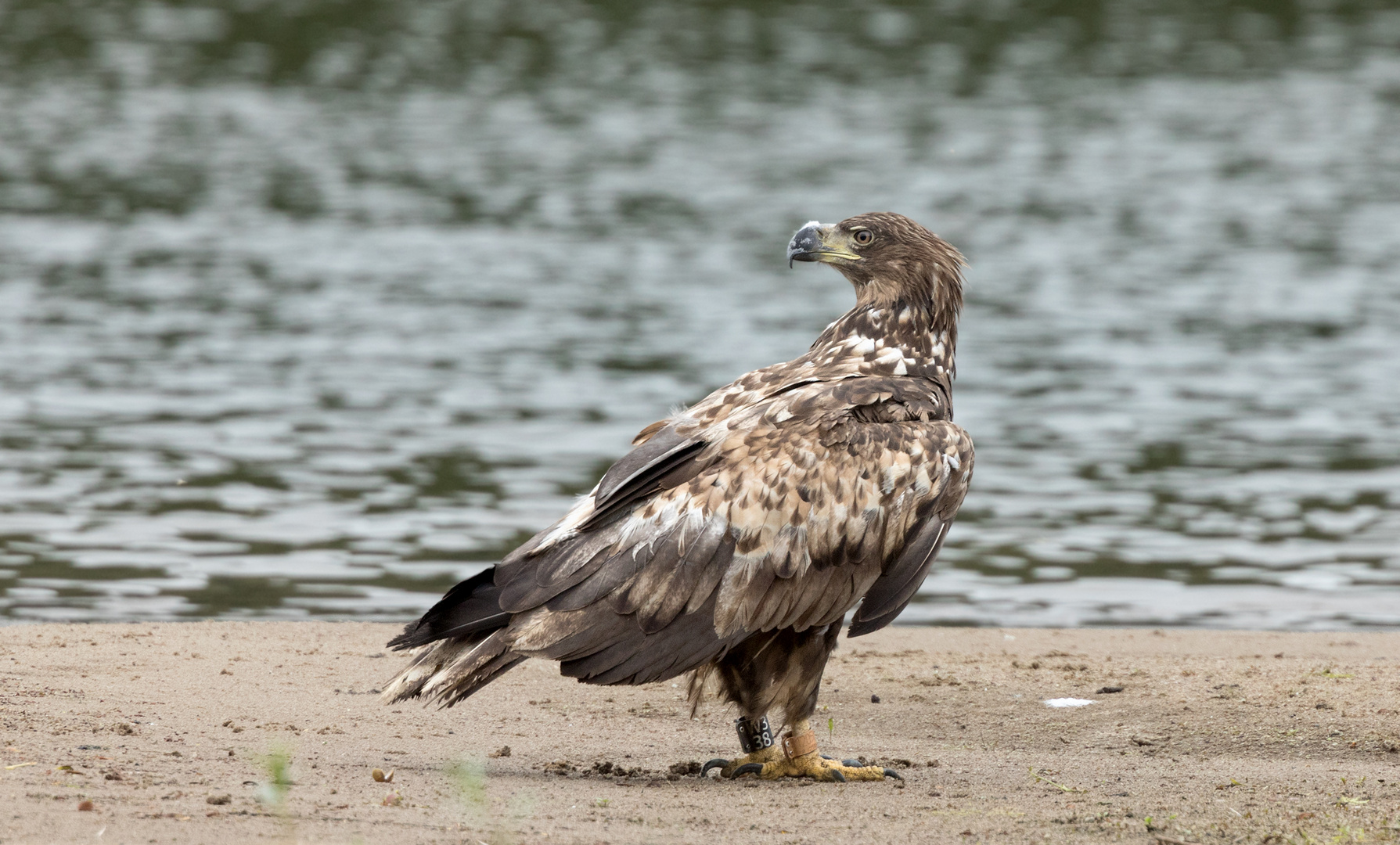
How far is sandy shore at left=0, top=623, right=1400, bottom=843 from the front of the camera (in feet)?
18.8

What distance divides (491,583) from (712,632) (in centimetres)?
77

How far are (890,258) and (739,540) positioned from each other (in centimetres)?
166

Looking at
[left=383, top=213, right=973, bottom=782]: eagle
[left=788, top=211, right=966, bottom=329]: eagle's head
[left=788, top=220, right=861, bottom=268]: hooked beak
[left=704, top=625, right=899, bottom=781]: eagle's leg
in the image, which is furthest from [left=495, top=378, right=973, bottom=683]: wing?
[left=788, top=220, right=861, bottom=268]: hooked beak

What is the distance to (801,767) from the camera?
22.3ft

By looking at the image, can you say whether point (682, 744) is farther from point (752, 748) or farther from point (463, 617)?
point (463, 617)

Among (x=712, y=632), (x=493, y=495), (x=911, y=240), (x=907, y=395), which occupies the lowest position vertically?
(x=493, y=495)

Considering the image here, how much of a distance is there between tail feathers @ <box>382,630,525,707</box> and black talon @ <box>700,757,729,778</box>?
0.81m

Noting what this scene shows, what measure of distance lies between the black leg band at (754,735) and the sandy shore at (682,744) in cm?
25

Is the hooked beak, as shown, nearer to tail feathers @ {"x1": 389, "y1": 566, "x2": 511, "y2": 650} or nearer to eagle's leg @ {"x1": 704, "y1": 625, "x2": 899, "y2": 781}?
eagle's leg @ {"x1": 704, "y1": 625, "x2": 899, "y2": 781}

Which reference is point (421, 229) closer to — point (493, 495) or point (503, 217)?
point (503, 217)

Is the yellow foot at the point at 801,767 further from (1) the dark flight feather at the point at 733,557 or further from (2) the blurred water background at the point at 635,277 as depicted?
(2) the blurred water background at the point at 635,277

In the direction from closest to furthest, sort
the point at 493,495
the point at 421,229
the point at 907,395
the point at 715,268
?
1. the point at 907,395
2. the point at 493,495
3. the point at 715,268
4. the point at 421,229

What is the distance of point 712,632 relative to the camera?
21.3 ft

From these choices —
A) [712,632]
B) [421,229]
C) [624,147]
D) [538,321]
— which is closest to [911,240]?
[712,632]
